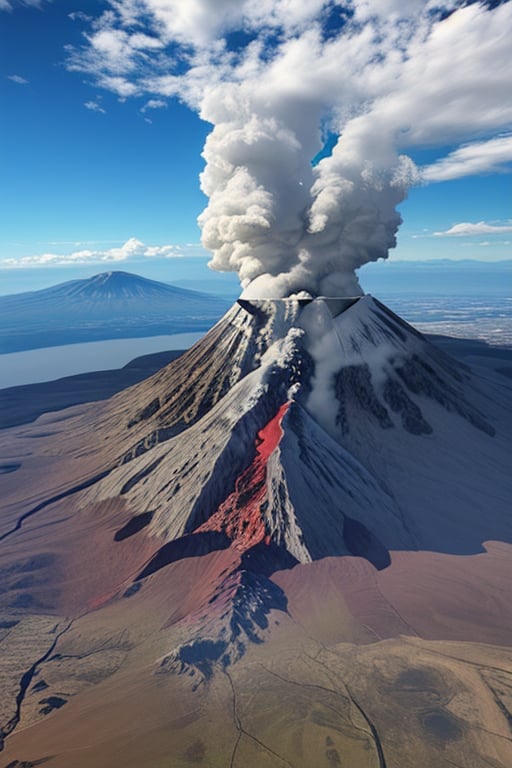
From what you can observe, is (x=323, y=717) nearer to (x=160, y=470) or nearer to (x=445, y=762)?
(x=445, y=762)

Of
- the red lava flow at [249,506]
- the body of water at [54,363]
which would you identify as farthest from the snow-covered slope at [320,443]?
the body of water at [54,363]

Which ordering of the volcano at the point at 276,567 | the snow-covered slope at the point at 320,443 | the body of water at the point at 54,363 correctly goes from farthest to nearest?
the body of water at the point at 54,363
the snow-covered slope at the point at 320,443
the volcano at the point at 276,567

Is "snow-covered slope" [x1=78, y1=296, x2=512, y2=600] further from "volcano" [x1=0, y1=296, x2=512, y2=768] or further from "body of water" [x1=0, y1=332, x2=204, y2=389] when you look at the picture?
"body of water" [x1=0, y1=332, x2=204, y2=389]

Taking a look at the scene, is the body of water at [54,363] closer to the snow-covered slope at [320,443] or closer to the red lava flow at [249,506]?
the snow-covered slope at [320,443]

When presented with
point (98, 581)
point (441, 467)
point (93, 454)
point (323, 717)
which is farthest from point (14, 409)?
point (323, 717)

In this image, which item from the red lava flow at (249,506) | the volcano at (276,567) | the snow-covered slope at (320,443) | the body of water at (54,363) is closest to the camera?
the volcano at (276,567)

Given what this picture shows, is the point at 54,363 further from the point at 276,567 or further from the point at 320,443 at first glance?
the point at 276,567
